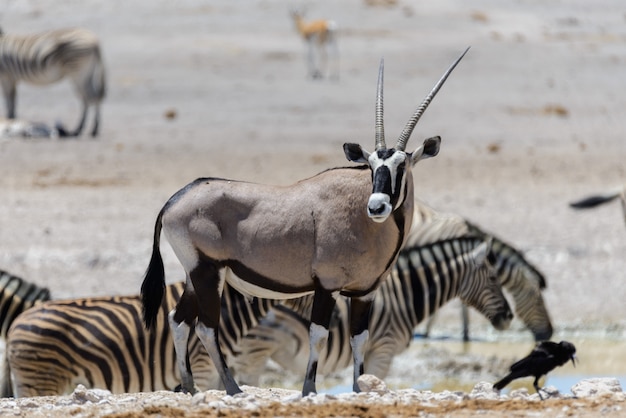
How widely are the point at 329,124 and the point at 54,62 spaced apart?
4.30 metres

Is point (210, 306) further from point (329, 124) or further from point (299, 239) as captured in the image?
point (329, 124)

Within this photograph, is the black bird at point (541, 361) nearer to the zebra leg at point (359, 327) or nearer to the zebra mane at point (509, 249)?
the zebra leg at point (359, 327)

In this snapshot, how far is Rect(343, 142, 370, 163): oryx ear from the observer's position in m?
7.03

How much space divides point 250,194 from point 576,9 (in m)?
26.2

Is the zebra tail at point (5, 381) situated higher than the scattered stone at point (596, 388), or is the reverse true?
the scattered stone at point (596, 388)

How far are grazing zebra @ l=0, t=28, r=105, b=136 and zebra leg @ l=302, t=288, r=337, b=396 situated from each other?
15391 mm

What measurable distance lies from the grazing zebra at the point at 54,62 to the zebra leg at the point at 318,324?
15.4m

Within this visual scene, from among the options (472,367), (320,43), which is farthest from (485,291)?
(320,43)

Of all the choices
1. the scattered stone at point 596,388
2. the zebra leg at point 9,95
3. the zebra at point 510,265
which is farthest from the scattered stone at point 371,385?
the zebra leg at point 9,95

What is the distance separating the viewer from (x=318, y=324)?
22.9ft

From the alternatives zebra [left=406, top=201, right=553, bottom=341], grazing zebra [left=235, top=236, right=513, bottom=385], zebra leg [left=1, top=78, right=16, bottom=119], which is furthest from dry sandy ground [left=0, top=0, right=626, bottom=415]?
grazing zebra [left=235, top=236, right=513, bottom=385]

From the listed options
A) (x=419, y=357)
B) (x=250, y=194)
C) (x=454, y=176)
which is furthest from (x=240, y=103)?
(x=250, y=194)

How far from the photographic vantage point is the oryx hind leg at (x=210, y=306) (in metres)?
7.08

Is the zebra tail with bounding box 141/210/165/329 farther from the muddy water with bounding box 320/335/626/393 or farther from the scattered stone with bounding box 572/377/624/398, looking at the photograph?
the muddy water with bounding box 320/335/626/393
